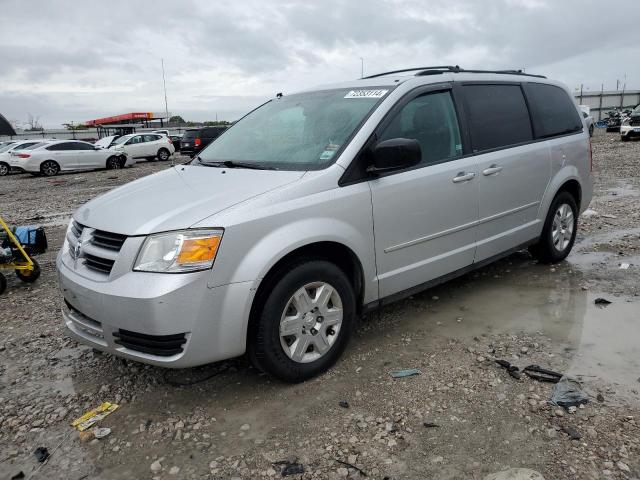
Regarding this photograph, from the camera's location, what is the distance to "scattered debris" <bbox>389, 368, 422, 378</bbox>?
3.21 meters

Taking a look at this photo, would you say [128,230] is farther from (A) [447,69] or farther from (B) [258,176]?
(A) [447,69]

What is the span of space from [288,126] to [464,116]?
139 cm

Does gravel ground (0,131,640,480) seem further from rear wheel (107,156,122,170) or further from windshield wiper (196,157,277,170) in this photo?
rear wheel (107,156,122,170)

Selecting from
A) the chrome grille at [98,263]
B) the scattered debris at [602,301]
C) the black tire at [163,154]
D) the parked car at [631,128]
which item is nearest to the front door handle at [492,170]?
the scattered debris at [602,301]

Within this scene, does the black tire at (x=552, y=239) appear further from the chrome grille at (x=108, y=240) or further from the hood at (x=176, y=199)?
the chrome grille at (x=108, y=240)

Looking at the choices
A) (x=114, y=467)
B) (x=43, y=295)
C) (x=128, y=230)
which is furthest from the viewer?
(x=43, y=295)

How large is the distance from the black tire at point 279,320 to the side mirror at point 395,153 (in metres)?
0.72

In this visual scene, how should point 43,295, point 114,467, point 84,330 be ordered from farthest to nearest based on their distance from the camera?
1. point 43,295
2. point 84,330
3. point 114,467

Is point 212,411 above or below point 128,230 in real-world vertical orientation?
below

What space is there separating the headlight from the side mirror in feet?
3.71

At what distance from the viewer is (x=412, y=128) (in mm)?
3689

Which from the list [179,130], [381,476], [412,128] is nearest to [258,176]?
[412,128]

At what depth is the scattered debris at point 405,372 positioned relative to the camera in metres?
3.21

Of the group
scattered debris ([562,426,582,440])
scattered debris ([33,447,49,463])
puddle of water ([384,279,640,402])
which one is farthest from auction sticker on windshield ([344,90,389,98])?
scattered debris ([33,447,49,463])
